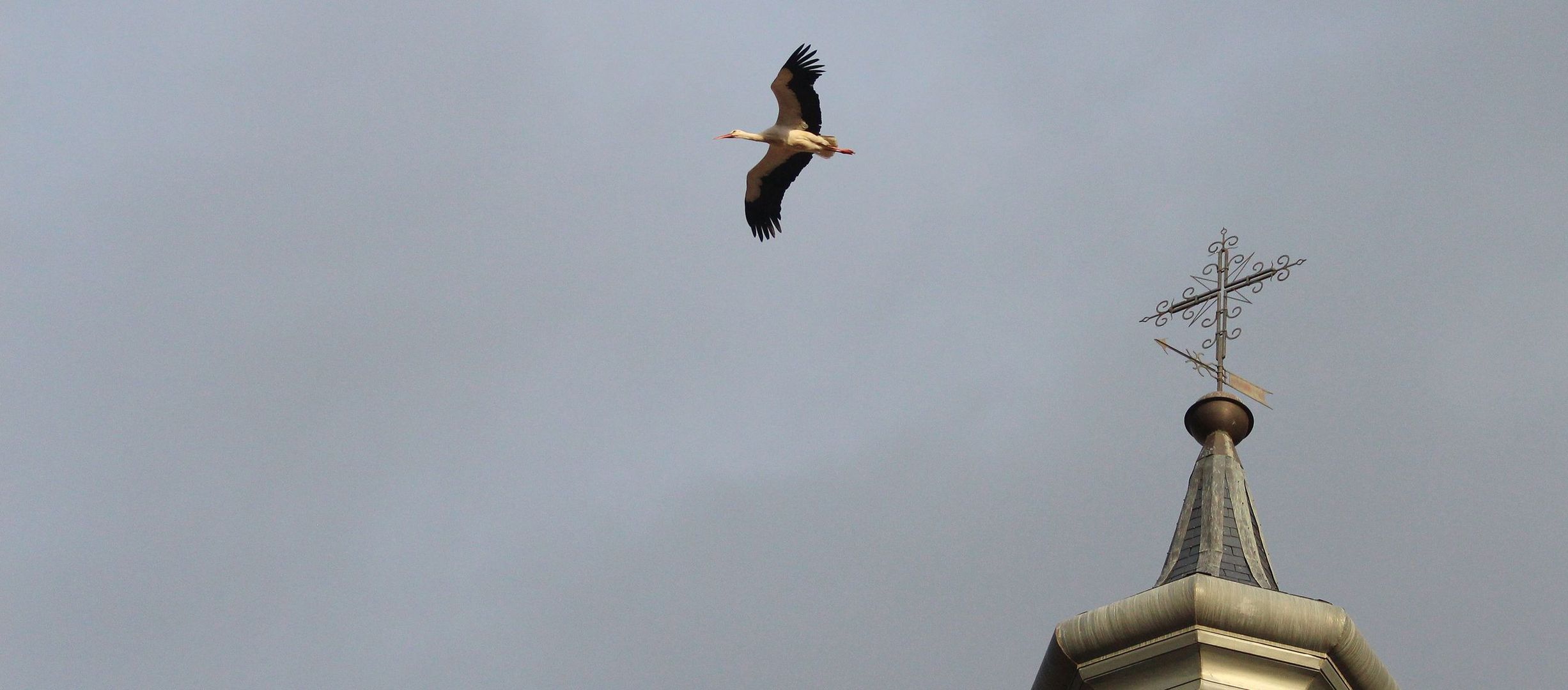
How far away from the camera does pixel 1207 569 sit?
24531 millimetres

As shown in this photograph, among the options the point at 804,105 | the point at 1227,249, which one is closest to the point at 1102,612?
Result: the point at 1227,249

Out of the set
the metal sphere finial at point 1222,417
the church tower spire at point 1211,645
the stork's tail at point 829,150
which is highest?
the stork's tail at point 829,150

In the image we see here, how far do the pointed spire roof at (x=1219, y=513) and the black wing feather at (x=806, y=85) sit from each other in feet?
29.8

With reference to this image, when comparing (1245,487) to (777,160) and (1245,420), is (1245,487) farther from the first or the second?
(777,160)

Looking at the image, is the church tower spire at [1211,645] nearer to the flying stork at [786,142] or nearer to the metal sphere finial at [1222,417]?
the metal sphere finial at [1222,417]

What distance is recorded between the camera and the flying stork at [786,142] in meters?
34.4

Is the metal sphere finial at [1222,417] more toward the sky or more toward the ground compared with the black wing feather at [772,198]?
more toward the ground

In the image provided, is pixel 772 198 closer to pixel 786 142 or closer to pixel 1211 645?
pixel 786 142

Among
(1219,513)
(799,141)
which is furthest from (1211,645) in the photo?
(799,141)

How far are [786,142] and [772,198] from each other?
118 centimetres

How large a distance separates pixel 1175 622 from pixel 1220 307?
499 cm

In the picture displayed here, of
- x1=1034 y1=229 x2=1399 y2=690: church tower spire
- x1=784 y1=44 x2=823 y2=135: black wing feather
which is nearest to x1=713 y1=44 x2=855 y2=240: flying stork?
x1=784 y1=44 x2=823 y2=135: black wing feather

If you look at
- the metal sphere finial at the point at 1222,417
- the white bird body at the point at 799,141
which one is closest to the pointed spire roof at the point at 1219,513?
the metal sphere finial at the point at 1222,417

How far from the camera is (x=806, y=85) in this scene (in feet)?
113
